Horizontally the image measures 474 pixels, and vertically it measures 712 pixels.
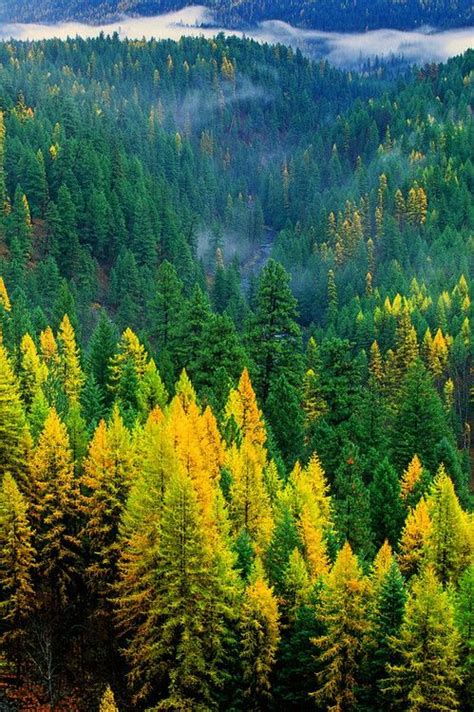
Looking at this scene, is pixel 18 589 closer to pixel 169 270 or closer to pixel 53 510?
pixel 53 510

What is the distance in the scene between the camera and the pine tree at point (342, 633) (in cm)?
3056

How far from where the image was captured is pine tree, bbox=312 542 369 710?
30.6 meters

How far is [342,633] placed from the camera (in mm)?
30844

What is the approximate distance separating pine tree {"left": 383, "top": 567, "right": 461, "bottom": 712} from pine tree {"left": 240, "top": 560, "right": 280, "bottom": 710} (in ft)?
15.8

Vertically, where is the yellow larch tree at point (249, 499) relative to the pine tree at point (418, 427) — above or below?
above

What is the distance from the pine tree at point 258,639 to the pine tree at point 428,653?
4.80m

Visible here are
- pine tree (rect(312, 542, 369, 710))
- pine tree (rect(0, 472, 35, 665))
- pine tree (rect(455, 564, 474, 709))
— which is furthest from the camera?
pine tree (rect(0, 472, 35, 665))

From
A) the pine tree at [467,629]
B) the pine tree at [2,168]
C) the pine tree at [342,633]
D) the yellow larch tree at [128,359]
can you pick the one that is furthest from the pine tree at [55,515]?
the pine tree at [2,168]

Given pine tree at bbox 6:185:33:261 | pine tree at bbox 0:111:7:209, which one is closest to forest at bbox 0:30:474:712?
pine tree at bbox 6:185:33:261

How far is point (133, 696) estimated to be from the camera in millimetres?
32875

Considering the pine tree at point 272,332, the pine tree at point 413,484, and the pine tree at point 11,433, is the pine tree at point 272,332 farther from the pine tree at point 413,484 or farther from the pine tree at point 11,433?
the pine tree at point 11,433

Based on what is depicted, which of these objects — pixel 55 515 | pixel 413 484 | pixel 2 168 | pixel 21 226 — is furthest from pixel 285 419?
pixel 2 168

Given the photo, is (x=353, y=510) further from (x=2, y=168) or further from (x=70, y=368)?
(x=2, y=168)

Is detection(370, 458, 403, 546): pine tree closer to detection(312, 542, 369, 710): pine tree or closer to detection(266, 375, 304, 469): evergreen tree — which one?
detection(266, 375, 304, 469): evergreen tree
